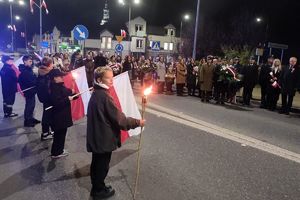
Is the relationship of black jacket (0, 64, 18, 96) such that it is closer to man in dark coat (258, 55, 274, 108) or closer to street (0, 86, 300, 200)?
street (0, 86, 300, 200)

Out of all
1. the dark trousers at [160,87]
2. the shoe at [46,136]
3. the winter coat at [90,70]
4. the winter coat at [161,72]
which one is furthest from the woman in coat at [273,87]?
the shoe at [46,136]

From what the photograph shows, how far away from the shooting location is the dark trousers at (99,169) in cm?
496

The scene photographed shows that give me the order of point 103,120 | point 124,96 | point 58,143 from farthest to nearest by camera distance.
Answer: point 124,96 < point 58,143 < point 103,120

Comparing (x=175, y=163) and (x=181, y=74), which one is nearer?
(x=175, y=163)

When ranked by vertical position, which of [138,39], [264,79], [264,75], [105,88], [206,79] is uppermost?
[138,39]

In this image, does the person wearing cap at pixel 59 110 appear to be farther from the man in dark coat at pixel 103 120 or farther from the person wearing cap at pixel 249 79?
the person wearing cap at pixel 249 79

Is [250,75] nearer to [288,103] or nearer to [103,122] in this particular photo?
[288,103]

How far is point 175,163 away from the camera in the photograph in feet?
21.6

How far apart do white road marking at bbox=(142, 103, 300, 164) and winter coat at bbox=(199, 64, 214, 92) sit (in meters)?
3.43

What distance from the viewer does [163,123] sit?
10.1m

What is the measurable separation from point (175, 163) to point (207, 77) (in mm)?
9475

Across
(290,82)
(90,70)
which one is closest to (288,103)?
(290,82)

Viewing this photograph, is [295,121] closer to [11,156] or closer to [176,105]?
[176,105]

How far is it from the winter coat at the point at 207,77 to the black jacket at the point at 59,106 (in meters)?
9.57
